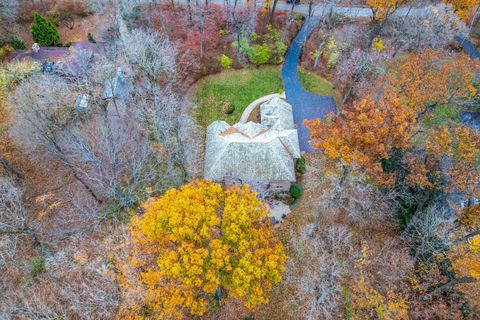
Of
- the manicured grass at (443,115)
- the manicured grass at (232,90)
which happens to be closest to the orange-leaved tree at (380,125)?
the manicured grass at (443,115)

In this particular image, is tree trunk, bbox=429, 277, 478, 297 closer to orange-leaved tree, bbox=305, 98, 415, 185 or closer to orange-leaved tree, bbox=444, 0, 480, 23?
orange-leaved tree, bbox=305, 98, 415, 185

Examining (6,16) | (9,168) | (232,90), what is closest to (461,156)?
(232,90)

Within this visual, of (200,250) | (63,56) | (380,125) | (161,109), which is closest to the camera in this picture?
(200,250)

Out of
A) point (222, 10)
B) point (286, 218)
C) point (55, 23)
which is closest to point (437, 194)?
point (286, 218)

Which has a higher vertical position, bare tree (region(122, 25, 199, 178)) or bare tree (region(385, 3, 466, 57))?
bare tree (region(385, 3, 466, 57))

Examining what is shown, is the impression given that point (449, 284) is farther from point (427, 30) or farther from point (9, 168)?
point (9, 168)

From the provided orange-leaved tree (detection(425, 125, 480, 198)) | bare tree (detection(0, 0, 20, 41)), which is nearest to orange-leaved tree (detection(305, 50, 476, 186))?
orange-leaved tree (detection(425, 125, 480, 198))
